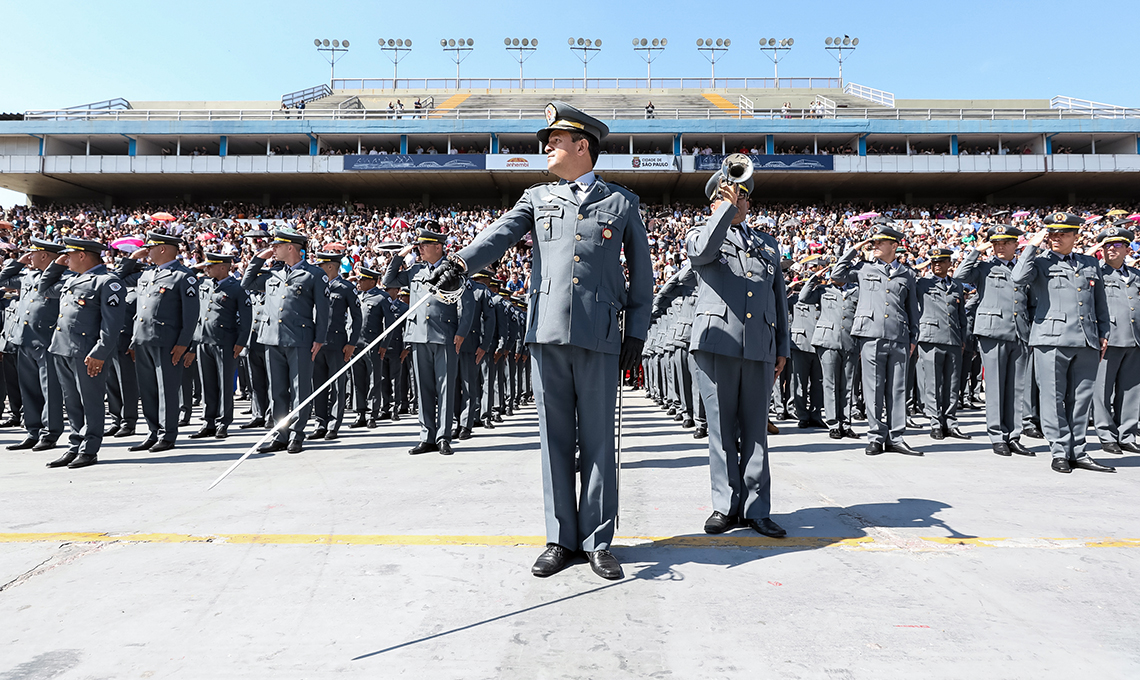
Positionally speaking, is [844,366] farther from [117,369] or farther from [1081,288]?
[117,369]

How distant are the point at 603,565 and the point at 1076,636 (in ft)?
5.50

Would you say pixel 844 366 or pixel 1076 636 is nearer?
pixel 1076 636

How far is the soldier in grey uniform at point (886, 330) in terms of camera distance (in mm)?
6938

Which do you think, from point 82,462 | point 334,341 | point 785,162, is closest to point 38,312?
point 82,462

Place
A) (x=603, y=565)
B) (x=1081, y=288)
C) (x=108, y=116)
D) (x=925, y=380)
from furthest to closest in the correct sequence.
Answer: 1. (x=108, y=116)
2. (x=925, y=380)
3. (x=1081, y=288)
4. (x=603, y=565)

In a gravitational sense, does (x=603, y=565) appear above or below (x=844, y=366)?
below

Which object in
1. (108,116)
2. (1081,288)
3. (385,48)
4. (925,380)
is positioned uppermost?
(385,48)

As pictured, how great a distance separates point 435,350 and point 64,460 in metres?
3.41

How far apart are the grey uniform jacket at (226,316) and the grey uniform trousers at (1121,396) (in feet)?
32.9

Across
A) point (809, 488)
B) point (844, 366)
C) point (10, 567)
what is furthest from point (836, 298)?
point (10, 567)

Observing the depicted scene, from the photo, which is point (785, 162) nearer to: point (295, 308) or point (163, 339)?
point (295, 308)

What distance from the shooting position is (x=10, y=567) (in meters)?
2.93

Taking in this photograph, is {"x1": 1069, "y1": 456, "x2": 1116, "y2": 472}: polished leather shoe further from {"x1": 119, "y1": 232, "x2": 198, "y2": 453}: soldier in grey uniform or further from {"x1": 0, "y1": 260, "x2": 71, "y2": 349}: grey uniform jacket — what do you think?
{"x1": 0, "y1": 260, "x2": 71, "y2": 349}: grey uniform jacket

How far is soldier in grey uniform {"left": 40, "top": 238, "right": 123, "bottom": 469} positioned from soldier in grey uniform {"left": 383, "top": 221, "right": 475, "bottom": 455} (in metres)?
2.68
